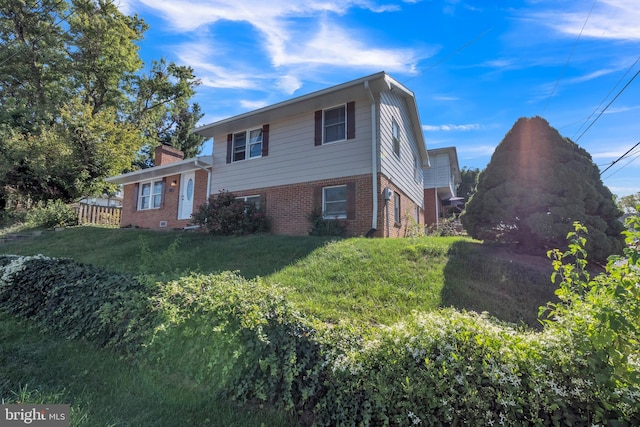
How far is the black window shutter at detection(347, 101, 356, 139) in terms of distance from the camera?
10.1m

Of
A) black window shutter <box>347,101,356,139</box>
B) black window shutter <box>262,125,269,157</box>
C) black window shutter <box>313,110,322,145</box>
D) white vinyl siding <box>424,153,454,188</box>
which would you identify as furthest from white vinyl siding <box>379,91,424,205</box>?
black window shutter <box>262,125,269,157</box>

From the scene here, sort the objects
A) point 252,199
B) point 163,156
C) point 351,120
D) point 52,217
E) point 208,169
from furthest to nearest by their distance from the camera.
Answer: point 163,156
point 52,217
point 208,169
point 252,199
point 351,120

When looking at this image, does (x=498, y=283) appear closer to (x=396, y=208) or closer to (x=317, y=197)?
(x=317, y=197)

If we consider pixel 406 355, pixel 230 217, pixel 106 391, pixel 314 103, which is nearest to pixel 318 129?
pixel 314 103

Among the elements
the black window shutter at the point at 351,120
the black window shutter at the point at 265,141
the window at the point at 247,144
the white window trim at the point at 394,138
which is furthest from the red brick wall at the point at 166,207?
the white window trim at the point at 394,138

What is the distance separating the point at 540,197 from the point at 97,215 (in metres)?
18.6

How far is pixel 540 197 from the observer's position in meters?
6.64

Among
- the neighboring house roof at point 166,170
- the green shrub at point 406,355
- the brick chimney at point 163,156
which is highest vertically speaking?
the brick chimney at point 163,156

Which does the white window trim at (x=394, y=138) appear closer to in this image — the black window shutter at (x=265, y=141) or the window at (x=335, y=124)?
the window at (x=335, y=124)

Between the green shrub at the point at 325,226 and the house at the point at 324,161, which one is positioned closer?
the green shrub at the point at 325,226

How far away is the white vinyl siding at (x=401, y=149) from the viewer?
10168 millimetres

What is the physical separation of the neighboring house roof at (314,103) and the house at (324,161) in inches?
1.2

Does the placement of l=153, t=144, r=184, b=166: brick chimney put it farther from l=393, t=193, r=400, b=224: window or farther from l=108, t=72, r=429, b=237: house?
l=393, t=193, r=400, b=224: window

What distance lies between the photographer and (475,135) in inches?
607
